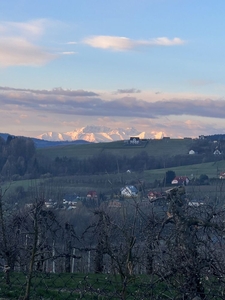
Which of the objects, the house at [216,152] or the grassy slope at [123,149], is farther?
the grassy slope at [123,149]

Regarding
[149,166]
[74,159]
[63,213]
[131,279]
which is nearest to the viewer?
[131,279]

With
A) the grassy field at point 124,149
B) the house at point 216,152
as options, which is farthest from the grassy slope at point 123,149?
the house at point 216,152

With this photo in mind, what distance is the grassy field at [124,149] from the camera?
55.8 metres

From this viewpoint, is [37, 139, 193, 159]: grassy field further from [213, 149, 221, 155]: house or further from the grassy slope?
[213, 149, 221, 155]: house

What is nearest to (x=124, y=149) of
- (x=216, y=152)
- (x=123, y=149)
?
(x=123, y=149)

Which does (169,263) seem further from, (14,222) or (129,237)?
(14,222)

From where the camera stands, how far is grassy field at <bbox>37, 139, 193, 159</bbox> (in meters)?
55.8

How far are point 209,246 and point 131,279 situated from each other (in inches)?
29.9

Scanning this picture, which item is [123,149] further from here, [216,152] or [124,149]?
[216,152]

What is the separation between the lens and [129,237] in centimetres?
500

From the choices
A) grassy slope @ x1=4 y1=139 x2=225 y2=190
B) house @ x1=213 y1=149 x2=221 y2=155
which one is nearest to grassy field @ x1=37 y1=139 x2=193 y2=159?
grassy slope @ x1=4 y1=139 x2=225 y2=190

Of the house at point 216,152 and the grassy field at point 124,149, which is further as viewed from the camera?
the grassy field at point 124,149

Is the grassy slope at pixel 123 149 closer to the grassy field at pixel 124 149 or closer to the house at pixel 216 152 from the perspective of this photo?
the grassy field at pixel 124 149

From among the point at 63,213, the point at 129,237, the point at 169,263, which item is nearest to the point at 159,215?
the point at 129,237
